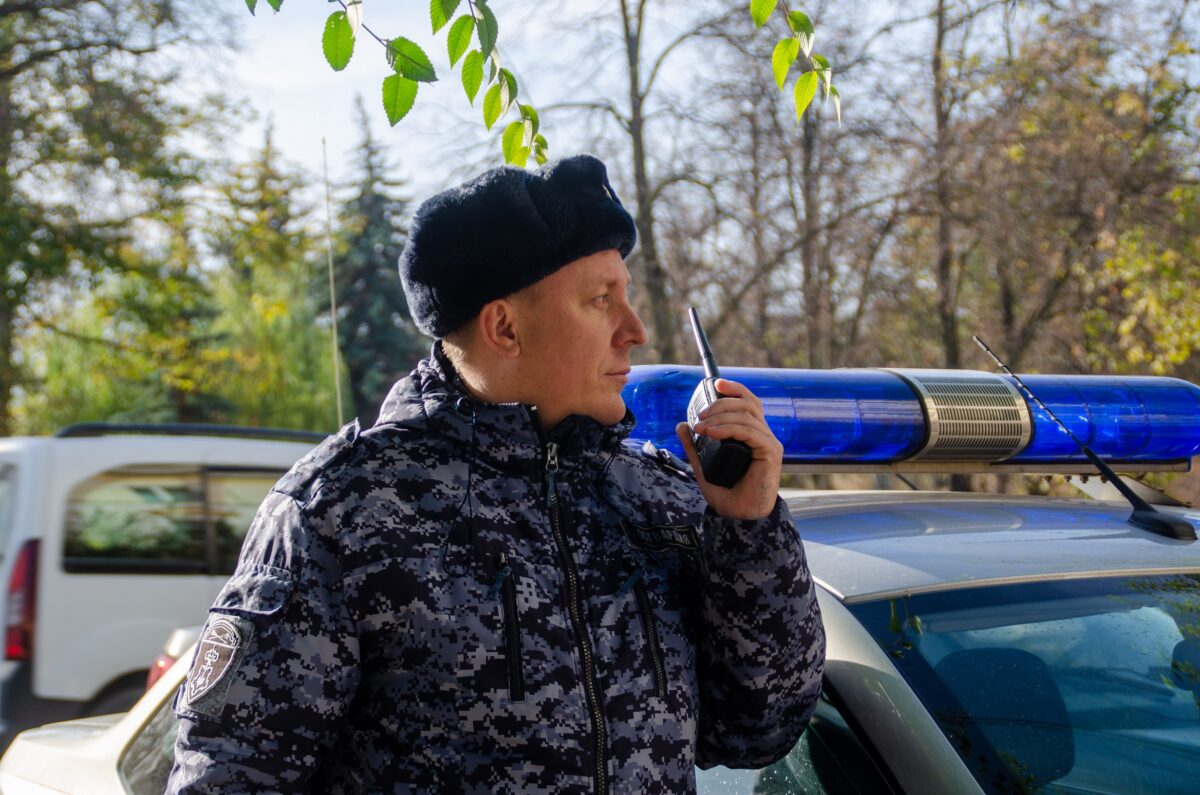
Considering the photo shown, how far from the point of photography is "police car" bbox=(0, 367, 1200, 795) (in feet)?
5.93

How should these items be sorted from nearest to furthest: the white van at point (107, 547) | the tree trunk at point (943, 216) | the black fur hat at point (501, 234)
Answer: the black fur hat at point (501, 234) → the white van at point (107, 547) → the tree trunk at point (943, 216)

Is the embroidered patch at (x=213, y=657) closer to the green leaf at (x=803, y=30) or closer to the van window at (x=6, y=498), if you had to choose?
the green leaf at (x=803, y=30)

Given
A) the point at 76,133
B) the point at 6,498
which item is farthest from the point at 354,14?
the point at 76,133

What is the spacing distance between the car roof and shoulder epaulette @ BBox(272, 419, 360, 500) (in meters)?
0.77

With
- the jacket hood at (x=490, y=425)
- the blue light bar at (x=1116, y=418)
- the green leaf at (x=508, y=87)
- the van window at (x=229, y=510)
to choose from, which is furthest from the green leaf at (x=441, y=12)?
the van window at (x=229, y=510)

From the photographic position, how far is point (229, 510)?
622 centimetres

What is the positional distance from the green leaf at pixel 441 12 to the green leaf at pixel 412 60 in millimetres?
48

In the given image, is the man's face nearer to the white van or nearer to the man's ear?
the man's ear

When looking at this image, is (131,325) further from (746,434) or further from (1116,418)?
→ (746,434)

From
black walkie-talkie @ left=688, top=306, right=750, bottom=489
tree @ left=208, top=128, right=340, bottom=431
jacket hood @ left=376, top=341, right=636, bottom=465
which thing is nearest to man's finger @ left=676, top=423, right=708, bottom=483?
black walkie-talkie @ left=688, top=306, right=750, bottom=489

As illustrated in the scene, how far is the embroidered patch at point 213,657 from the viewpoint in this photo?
146 centimetres

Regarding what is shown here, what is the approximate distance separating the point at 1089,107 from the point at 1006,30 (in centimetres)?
93

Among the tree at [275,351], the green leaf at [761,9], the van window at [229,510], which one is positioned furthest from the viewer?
the tree at [275,351]

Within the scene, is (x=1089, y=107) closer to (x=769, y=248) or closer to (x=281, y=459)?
(x=769, y=248)
